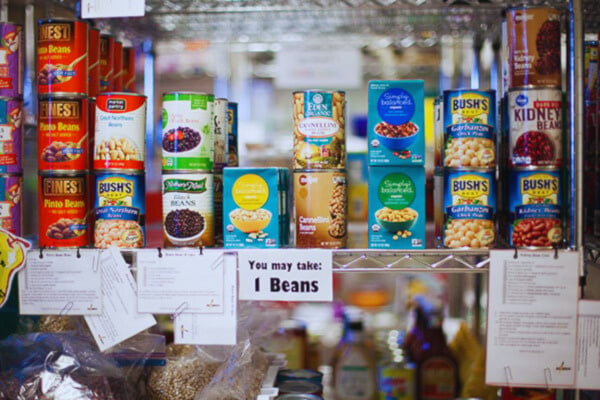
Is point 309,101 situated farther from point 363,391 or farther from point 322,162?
point 363,391

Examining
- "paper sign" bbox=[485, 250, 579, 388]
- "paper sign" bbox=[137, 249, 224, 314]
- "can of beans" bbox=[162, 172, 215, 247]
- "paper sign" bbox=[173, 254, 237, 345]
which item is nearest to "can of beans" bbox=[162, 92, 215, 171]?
"can of beans" bbox=[162, 172, 215, 247]

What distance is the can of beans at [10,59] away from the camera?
1.68 m

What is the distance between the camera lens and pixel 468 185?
1.58 meters

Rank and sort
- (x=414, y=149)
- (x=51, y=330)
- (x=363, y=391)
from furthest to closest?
(x=363, y=391)
(x=51, y=330)
(x=414, y=149)

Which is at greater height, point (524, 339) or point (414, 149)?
point (414, 149)

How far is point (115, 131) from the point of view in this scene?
1627mm

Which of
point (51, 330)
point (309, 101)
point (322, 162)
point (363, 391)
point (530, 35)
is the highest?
point (530, 35)

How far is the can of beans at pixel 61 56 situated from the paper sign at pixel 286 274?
60cm

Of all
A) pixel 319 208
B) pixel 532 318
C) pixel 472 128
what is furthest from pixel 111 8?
pixel 532 318

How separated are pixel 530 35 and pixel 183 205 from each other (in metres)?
0.93

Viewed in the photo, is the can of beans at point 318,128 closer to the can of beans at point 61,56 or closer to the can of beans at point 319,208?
the can of beans at point 319,208

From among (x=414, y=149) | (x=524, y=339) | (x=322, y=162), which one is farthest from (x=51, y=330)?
(x=524, y=339)

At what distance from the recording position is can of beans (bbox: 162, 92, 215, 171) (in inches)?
63.6

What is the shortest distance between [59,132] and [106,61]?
32 centimetres
